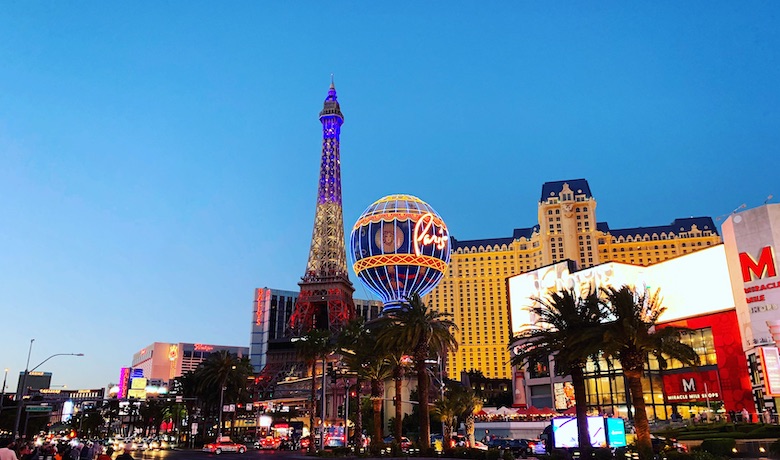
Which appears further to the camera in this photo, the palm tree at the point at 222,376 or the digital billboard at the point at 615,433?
the palm tree at the point at 222,376

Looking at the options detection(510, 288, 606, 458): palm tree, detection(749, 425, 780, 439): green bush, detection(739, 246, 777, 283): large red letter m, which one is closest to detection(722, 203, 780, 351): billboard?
detection(739, 246, 777, 283): large red letter m

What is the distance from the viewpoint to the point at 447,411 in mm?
53375

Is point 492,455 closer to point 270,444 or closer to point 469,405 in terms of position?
point 469,405

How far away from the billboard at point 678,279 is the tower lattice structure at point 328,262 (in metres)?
48.7

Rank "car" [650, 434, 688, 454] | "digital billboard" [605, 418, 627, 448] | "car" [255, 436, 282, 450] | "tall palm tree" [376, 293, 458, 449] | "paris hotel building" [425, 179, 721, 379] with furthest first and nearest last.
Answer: "paris hotel building" [425, 179, 721, 379], "car" [255, 436, 282, 450], "tall palm tree" [376, 293, 458, 449], "car" [650, 434, 688, 454], "digital billboard" [605, 418, 627, 448]

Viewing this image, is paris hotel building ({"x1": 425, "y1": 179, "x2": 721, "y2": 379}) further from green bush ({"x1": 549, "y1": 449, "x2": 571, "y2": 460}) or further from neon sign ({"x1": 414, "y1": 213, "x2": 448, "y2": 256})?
green bush ({"x1": 549, "y1": 449, "x2": 571, "y2": 460})

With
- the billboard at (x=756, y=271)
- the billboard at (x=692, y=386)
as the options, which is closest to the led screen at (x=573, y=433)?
the billboard at (x=756, y=271)

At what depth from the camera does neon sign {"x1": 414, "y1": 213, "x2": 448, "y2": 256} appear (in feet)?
276

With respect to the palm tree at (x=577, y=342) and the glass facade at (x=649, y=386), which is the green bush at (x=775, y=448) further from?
the glass facade at (x=649, y=386)

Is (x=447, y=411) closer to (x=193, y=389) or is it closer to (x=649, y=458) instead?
(x=649, y=458)

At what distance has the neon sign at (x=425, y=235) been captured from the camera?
84125 mm

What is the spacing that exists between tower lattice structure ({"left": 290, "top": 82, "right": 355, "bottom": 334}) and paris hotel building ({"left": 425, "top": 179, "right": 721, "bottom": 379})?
172 ft

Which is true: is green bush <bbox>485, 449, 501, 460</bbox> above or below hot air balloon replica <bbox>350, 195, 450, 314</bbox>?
below

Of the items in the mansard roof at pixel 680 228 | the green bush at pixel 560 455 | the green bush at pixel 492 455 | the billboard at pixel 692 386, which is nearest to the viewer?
the green bush at pixel 560 455
